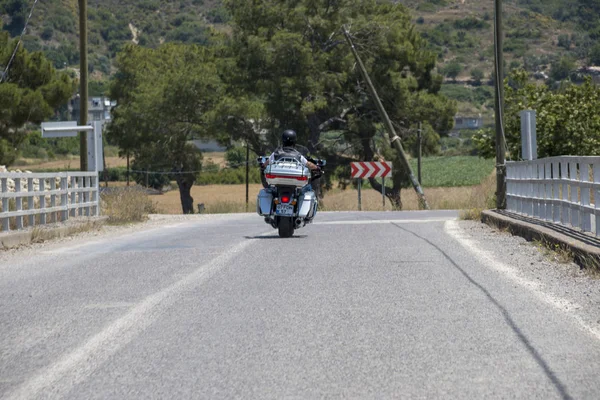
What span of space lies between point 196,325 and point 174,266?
14.9ft

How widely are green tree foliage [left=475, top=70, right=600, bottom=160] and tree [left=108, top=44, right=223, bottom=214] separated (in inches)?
725

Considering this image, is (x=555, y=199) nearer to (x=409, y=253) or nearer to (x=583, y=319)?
(x=409, y=253)

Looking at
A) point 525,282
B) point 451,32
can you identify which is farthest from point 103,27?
point 525,282

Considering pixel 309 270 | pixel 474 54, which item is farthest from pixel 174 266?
pixel 474 54

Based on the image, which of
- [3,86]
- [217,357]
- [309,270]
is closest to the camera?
[217,357]

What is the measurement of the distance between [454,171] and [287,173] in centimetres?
7719

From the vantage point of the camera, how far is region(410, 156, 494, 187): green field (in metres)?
80.5

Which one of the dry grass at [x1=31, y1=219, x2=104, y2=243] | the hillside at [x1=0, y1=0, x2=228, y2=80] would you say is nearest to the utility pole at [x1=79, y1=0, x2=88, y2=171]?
the dry grass at [x1=31, y1=219, x2=104, y2=243]

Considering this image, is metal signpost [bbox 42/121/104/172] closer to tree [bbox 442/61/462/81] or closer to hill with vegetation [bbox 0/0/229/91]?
tree [bbox 442/61/462/81]

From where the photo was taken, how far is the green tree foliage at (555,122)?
3288 cm

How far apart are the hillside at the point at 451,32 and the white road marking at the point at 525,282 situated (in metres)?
120

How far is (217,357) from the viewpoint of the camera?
691 centimetres

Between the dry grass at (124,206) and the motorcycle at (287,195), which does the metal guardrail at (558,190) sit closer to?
the motorcycle at (287,195)

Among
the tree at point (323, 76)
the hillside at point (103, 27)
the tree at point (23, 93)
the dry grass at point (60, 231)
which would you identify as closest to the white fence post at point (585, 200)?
the dry grass at point (60, 231)
